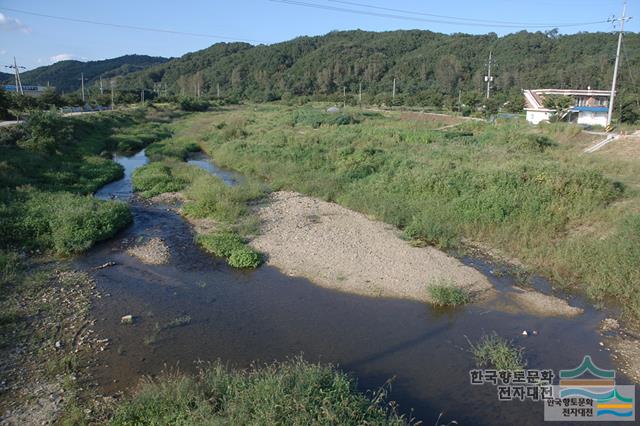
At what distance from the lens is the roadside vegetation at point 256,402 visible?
645 cm

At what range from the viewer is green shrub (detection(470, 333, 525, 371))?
29.5 feet

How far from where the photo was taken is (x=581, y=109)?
41.7 metres

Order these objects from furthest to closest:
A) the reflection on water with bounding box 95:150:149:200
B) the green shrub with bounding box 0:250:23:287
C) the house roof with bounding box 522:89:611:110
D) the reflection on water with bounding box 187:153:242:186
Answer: the house roof with bounding box 522:89:611:110, the reflection on water with bounding box 187:153:242:186, the reflection on water with bounding box 95:150:149:200, the green shrub with bounding box 0:250:23:287

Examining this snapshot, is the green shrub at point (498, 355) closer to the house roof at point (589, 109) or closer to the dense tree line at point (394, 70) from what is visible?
the dense tree line at point (394, 70)

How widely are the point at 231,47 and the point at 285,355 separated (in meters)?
163

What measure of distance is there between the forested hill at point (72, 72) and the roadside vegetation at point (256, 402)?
13688 cm

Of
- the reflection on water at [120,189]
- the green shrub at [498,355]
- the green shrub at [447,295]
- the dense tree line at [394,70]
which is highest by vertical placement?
the dense tree line at [394,70]

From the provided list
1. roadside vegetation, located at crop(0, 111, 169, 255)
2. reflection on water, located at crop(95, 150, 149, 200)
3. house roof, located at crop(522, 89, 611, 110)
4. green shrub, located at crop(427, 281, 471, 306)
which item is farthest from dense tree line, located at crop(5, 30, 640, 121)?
roadside vegetation, located at crop(0, 111, 169, 255)

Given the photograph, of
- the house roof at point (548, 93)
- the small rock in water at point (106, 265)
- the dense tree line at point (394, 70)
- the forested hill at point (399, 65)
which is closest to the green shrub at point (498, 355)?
the small rock in water at point (106, 265)

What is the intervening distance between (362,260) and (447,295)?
3228 mm

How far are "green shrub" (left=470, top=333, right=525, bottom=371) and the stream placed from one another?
25cm

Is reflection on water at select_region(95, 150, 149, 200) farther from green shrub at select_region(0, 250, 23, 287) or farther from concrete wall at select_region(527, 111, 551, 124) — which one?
concrete wall at select_region(527, 111, 551, 124)

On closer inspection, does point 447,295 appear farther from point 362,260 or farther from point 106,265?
point 106,265

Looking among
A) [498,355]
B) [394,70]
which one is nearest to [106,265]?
[498,355]
